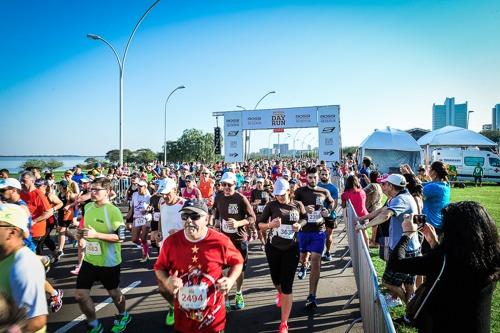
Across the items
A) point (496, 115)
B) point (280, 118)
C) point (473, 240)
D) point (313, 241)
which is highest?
point (496, 115)

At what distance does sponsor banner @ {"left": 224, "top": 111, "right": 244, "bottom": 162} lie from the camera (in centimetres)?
2234

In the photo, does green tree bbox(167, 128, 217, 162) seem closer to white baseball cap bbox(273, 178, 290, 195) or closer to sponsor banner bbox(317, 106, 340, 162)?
sponsor banner bbox(317, 106, 340, 162)

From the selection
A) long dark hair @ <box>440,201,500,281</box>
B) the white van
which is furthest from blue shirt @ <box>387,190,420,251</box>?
the white van

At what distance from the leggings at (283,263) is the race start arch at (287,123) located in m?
16.1

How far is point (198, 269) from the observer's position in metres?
2.88

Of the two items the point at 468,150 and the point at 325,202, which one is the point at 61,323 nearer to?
the point at 325,202

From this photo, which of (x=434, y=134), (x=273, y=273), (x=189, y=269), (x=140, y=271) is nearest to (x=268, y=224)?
(x=273, y=273)

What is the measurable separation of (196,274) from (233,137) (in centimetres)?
1978

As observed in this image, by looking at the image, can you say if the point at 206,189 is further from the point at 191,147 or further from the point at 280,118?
the point at 191,147

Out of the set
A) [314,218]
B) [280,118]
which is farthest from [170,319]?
[280,118]

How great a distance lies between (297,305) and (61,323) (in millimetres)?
3732

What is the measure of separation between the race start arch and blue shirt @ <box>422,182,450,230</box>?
14.8 metres

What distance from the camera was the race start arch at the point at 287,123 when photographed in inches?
792

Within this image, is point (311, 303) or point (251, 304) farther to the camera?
point (251, 304)
